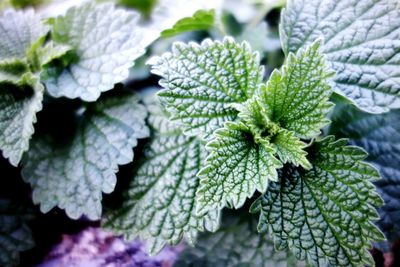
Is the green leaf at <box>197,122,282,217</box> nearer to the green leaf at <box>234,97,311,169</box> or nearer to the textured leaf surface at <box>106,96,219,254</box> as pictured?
the green leaf at <box>234,97,311,169</box>

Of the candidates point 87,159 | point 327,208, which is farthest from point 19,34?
point 327,208

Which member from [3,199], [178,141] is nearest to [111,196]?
[178,141]

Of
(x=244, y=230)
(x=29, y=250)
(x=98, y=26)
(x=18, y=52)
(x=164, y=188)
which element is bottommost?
(x=29, y=250)

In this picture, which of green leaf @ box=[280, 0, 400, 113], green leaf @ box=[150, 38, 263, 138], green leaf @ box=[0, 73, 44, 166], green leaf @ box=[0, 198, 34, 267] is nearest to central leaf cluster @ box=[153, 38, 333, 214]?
green leaf @ box=[150, 38, 263, 138]

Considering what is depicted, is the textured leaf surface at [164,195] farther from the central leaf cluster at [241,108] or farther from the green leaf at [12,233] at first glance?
the green leaf at [12,233]

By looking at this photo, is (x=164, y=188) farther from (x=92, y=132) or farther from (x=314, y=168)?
(x=314, y=168)

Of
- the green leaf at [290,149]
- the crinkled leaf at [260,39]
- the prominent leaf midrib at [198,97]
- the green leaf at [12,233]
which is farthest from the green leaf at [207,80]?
the green leaf at [12,233]
